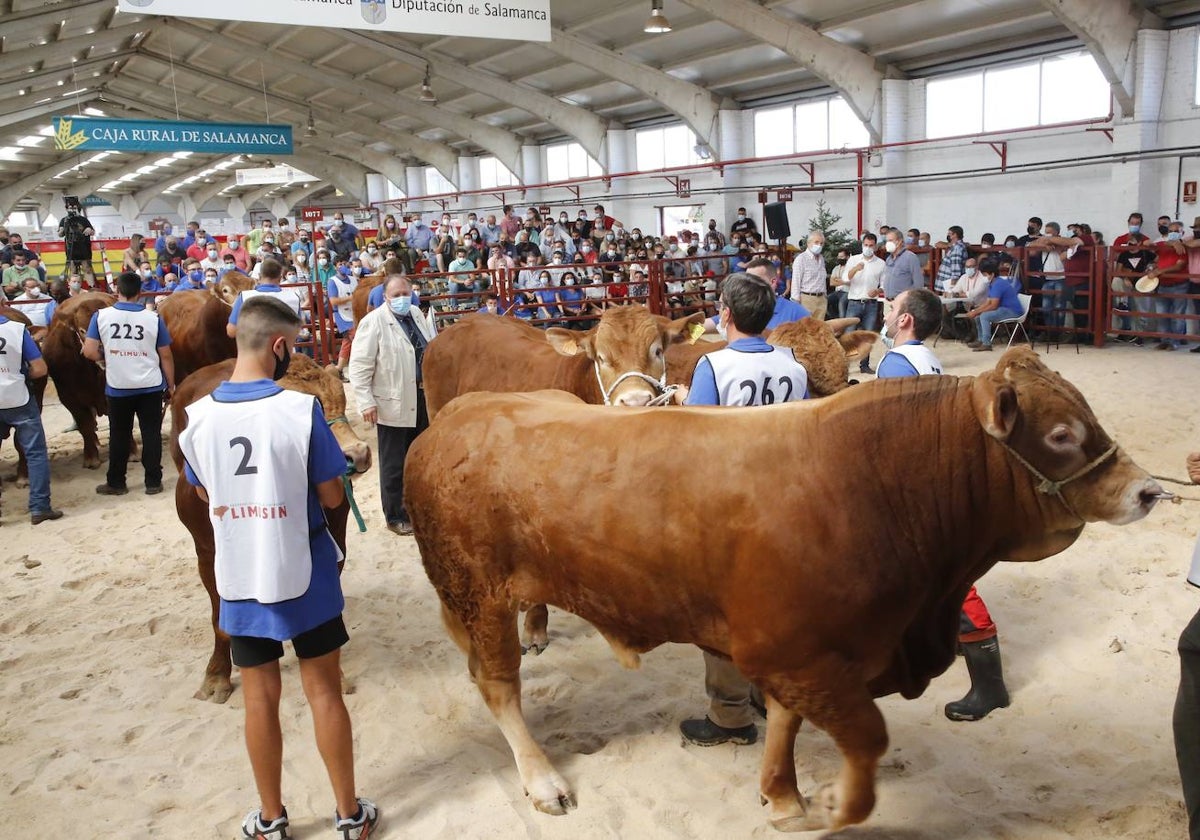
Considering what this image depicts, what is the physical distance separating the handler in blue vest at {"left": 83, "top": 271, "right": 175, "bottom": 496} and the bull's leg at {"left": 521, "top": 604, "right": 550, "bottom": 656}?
4.53 meters

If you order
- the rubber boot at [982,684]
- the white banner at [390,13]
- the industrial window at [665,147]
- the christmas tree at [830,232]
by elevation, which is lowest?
the rubber boot at [982,684]

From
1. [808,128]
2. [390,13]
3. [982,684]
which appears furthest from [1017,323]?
[982,684]

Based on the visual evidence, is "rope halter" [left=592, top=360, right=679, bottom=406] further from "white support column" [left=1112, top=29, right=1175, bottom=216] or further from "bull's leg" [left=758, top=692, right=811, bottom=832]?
"white support column" [left=1112, top=29, right=1175, bottom=216]

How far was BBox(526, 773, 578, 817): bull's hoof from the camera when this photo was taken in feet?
10.3

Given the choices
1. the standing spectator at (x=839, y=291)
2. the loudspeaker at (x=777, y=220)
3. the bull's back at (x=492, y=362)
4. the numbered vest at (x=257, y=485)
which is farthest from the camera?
the loudspeaker at (x=777, y=220)

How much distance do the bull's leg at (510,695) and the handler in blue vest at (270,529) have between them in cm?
52

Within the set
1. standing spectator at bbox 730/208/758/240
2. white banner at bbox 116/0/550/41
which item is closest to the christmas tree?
standing spectator at bbox 730/208/758/240

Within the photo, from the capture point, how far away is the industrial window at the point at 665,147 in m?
22.9

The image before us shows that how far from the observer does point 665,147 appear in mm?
23484

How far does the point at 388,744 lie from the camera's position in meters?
3.66

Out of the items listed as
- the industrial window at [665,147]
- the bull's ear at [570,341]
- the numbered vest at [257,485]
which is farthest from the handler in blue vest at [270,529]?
the industrial window at [665,147]

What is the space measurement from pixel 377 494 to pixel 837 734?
5321 millimetres

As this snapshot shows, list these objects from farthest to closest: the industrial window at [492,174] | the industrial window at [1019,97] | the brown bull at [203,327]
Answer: the industrial window at [492,174], the industrial window at [1019,97], the brown bull at [203,327]

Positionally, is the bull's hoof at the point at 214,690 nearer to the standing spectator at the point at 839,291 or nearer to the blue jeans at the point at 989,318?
the blue jeans at the point at 989,318
